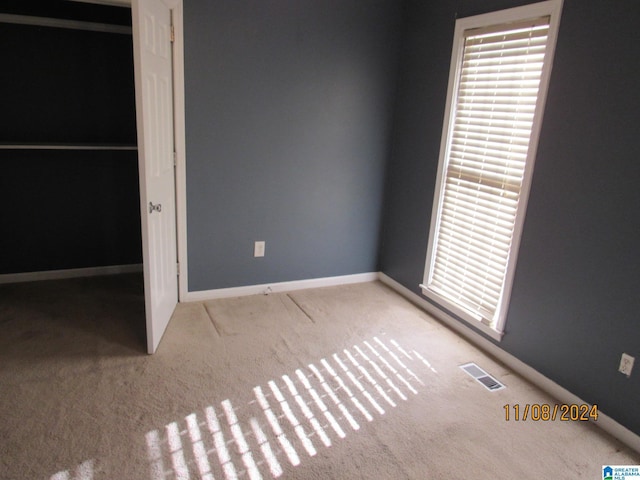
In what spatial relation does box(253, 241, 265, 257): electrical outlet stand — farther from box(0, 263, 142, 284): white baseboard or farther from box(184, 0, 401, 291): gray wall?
box(0, 263, 142, 284): white baseboard

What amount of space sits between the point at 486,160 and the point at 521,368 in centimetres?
128

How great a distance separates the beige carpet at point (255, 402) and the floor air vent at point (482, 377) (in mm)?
51

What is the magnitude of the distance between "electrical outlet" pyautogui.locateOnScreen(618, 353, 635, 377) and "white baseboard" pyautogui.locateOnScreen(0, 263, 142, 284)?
3.40 metres

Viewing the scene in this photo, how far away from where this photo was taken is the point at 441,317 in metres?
3.35

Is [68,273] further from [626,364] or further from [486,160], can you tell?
[626,364]

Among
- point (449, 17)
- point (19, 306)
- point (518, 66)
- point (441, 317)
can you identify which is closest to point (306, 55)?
point (449, 17)

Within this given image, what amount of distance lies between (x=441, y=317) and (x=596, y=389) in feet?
3.84

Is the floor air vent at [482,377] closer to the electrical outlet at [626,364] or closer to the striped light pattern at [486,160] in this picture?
the striped light pattern at [486,160]

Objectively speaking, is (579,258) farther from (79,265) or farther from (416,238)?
(79,265)

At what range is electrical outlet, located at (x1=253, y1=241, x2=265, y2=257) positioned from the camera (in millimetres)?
3506

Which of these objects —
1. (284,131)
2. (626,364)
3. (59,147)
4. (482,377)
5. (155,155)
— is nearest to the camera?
(626,364)

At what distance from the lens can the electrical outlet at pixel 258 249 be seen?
3.51m

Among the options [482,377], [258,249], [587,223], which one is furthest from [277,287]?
[587,223]

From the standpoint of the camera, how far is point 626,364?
7.10 ft
